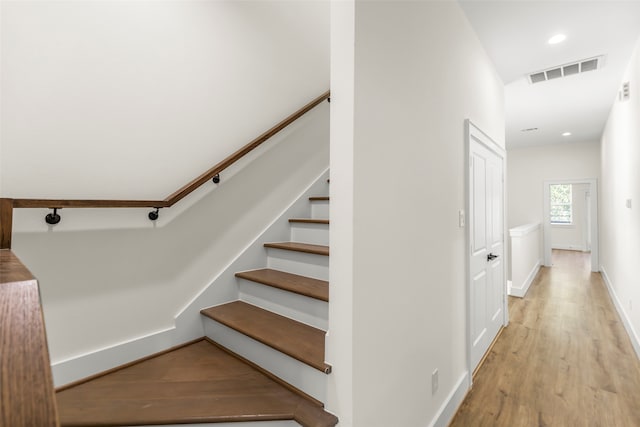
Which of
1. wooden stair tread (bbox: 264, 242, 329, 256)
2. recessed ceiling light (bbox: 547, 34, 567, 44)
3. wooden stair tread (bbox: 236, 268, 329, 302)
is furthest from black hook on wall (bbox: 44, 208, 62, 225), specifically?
recessed ceiling light (bbox: 547, 34, 567, 44)

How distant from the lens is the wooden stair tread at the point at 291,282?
5.33ft

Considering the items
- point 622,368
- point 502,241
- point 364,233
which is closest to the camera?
point 364,233

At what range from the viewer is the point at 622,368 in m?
2.50

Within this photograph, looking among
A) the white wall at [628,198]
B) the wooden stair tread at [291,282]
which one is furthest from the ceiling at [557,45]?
the wooden stair tread at [291,282]

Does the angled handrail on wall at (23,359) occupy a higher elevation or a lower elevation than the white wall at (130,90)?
lower

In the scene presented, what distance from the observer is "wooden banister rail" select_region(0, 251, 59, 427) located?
23 centimetres

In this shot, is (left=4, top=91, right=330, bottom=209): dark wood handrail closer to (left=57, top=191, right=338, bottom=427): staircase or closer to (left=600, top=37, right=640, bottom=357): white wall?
(left=57, top=191, right=338, bottom=427): staircase

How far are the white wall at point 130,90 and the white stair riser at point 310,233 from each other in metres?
0.78

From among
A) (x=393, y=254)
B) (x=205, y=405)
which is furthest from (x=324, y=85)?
(x=205, y=405)

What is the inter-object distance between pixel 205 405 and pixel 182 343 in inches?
25.9

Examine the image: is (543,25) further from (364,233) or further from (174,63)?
(174,63)

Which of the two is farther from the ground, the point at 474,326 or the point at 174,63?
the point at 174,63

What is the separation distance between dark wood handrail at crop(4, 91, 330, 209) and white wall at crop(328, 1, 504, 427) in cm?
93

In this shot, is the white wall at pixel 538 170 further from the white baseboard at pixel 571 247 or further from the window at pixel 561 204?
the white baseboard at pixel 571 247
